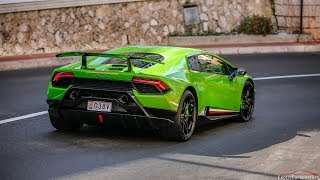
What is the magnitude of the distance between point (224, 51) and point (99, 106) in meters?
13.3

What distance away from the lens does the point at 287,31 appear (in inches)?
1010

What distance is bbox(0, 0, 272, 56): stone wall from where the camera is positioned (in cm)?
2195

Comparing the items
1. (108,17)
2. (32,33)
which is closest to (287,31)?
(108,17)

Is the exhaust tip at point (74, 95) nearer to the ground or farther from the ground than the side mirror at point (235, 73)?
farther from the ground

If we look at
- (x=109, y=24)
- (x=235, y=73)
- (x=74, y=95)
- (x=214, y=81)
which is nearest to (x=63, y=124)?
(x=74, y=95)

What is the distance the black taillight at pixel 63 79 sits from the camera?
32.9 ft

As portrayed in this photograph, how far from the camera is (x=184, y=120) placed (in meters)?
10.1

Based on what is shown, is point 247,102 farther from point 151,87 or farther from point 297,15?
point 297,15

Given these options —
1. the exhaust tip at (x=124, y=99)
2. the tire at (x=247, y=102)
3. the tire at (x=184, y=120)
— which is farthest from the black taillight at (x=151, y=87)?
the tire at (x=247, y=102)

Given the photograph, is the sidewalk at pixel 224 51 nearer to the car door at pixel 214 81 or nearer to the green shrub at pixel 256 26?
the green shrub at pixel 256 26

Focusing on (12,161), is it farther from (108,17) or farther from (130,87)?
(108,17)

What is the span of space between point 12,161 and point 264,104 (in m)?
6.36

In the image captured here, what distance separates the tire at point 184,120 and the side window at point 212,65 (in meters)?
0.85

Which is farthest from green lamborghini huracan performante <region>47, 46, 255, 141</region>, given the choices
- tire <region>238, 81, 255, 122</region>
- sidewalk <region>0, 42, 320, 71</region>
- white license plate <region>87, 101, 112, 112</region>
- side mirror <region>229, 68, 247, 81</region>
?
sidewalk <region>0, 42, 320, 71</region>
